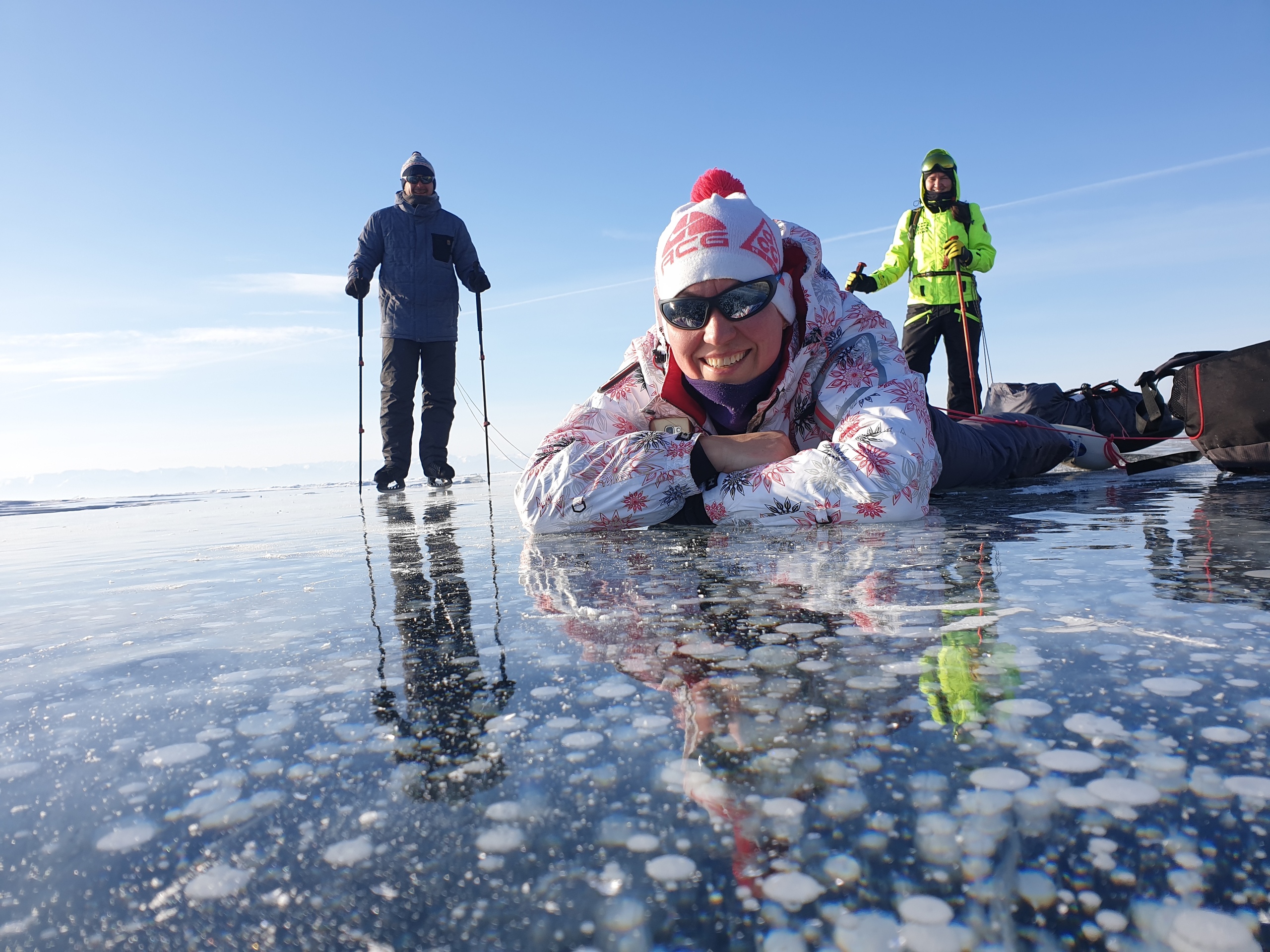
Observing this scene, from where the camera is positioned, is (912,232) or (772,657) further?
(912,232)

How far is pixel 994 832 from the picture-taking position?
0.48 m

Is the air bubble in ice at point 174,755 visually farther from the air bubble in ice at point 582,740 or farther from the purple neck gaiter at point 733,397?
the purple neck gaiter at point 733,397

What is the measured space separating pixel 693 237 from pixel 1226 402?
2375mm

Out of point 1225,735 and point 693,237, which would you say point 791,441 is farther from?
point 1225,735

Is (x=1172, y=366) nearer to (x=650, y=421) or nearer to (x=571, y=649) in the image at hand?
(x=650, y=421)

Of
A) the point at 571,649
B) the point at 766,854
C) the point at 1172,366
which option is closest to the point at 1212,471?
the point at 1172,366

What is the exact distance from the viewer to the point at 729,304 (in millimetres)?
2506

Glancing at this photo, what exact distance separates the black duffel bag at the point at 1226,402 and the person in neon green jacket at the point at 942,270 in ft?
7.77

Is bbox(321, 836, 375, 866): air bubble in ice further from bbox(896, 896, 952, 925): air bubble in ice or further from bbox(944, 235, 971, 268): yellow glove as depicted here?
bbox(944, 235, 971, 268): yellow glove

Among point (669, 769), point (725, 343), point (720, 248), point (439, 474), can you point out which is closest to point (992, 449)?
point (725, 343)

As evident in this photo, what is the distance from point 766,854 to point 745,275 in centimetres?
220

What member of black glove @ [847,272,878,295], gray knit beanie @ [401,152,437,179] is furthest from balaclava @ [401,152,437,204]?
black glove @ [847,272,878,295]

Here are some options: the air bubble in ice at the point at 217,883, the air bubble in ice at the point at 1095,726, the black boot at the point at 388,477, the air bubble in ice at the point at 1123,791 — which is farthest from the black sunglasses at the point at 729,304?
the black boot at the point at 388,477

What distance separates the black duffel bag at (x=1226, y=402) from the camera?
10.0 feet
